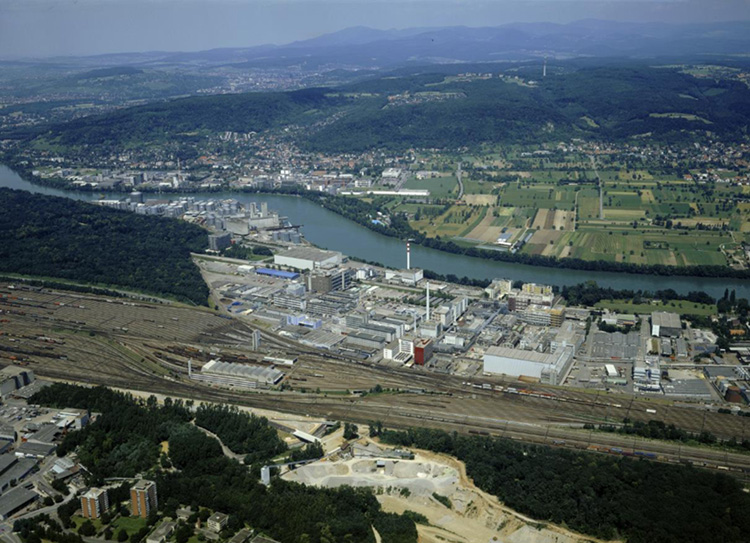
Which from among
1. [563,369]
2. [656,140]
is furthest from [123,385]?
[656,140]

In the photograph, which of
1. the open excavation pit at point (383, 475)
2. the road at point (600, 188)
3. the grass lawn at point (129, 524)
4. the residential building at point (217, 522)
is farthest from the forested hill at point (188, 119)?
the residential building at point (217, 522)

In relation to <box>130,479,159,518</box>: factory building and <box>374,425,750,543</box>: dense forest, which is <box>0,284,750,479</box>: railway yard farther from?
<box>130,479,159,518</box>: factory building

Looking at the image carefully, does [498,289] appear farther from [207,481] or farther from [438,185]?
[438,185]

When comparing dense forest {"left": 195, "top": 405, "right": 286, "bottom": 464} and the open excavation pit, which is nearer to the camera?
the open excavation pit

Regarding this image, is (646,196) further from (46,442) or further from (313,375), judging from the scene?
(46,442)

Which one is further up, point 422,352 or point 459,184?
point 459,184

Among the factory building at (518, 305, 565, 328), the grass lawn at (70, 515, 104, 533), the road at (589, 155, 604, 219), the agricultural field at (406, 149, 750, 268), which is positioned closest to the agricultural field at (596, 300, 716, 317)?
the factory building at (518, 305, 565, 328)

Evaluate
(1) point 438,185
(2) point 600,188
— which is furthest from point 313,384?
(2) point 600,188
